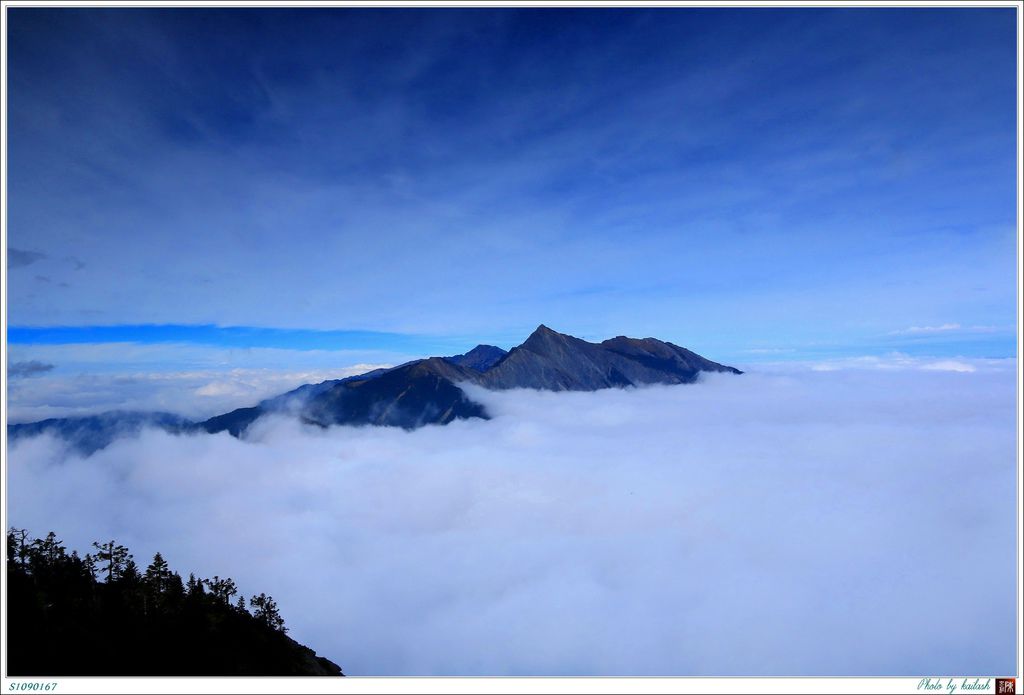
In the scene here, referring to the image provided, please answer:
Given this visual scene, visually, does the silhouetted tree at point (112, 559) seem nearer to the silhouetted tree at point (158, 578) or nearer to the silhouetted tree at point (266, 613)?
the silhouetted tree at point (158, 578)

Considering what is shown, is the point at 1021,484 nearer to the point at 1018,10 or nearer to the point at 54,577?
the point at 1018,10

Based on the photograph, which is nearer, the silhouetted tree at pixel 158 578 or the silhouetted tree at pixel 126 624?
the silhouetted tree at pixel 126 624

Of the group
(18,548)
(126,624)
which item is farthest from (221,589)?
(18,548)

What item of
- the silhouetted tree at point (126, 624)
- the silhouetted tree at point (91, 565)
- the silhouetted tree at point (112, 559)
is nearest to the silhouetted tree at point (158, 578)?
the silhouetted tree at point (126, 624)

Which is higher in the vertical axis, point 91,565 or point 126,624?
point 91,565

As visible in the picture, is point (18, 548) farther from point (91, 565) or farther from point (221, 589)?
point (221, 589)

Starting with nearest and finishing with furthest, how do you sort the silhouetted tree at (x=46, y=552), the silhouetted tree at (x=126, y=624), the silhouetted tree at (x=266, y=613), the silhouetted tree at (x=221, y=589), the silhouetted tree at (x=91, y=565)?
the silhouetted tree at (x=126, y=624), the silhouetted tree at (x=221, y=589), the silhouetted tree at (x=91, y=565), the silhouetted tree at (x=266, y=613), the silhouetted tree at (x=46, y=552)

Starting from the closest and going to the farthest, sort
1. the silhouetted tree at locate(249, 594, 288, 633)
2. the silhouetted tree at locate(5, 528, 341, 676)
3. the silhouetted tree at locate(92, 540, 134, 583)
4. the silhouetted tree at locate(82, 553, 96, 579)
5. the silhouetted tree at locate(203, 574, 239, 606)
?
the silhouetted tree at locate(5, 528, 341, 676) < the silhouetted tree at locate(203, 574, 239, 606) < the silhouetted tree at locate(92, 540, 134, 583) < the silhouetted tree at locate(82, 553, 96, 579) < the silhouetted tree at locate(249, 594, 288, 633)

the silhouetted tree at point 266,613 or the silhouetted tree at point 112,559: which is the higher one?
the silhouetted tree at point 112,559

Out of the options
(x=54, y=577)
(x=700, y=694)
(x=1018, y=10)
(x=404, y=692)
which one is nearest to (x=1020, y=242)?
(x=1018, y=10)

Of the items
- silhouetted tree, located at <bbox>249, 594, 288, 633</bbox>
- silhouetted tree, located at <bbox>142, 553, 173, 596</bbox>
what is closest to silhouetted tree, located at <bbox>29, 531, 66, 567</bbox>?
silhouetted tree, located at <bbox>142, 553, 173, 596</bbox>

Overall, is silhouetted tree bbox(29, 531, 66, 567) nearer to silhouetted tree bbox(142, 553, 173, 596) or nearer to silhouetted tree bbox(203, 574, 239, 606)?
silhouetted tree bbox(142, 553, 173, 596)
